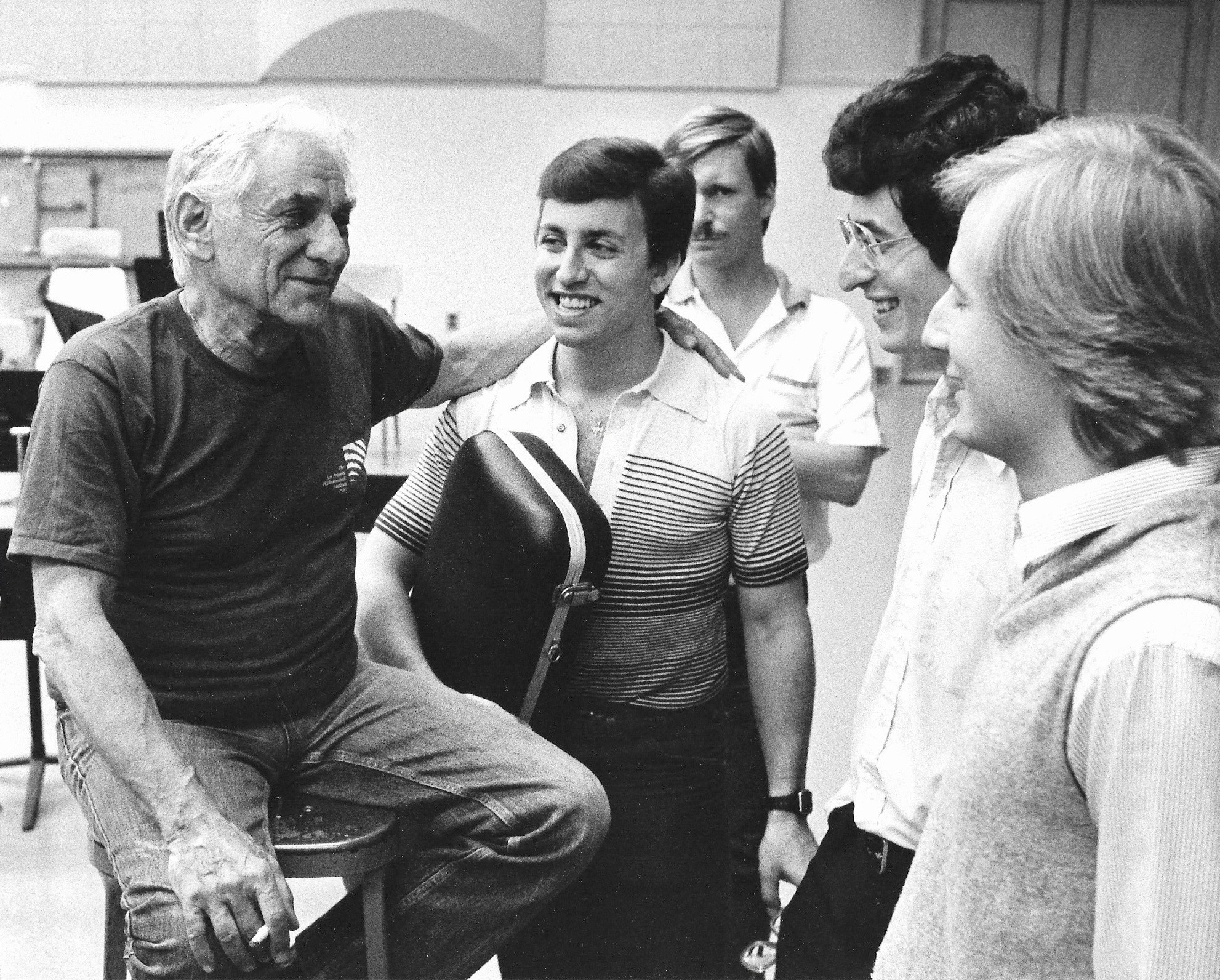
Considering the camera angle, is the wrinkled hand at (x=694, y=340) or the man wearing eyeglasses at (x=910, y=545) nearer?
the man wearing eyeglasses at (x=910, y=545)

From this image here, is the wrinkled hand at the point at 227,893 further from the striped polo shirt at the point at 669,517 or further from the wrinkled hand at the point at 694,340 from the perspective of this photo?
the wrinkled hand at the point at 694,340

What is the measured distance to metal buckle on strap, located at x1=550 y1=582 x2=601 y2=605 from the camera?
1.69 m

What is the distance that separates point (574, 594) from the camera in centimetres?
169

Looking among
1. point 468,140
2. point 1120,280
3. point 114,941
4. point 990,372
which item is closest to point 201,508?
point 114,941

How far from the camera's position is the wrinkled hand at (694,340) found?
6.59ft

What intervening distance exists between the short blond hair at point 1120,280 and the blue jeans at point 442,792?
0.98m

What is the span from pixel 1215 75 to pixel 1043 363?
10.0m

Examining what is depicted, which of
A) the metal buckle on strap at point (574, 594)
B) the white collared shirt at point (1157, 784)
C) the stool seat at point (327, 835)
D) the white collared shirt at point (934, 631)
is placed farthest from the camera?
the metal buckle on strap at point (574, 594)

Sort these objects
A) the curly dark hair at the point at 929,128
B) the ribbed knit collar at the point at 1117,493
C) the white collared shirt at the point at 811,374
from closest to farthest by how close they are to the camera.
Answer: the ribbed knit collar at the point at 1117,493
the curly dark hair at the point at 929,128
the white collared shirt at the point at 811,374

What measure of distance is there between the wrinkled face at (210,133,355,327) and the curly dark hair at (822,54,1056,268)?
2.16 ft

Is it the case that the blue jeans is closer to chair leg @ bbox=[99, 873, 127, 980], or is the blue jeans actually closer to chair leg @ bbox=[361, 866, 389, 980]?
chair leg @ bbox=[361, 866, 389, 980]

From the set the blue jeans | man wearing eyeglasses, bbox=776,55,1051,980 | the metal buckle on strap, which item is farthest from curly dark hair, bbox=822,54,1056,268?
the blue jeans

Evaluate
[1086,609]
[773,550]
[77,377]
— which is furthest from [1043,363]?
[77,377]

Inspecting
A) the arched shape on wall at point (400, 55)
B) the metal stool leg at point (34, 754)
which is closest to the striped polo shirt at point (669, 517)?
the metal stool leg at point (34, 754)
